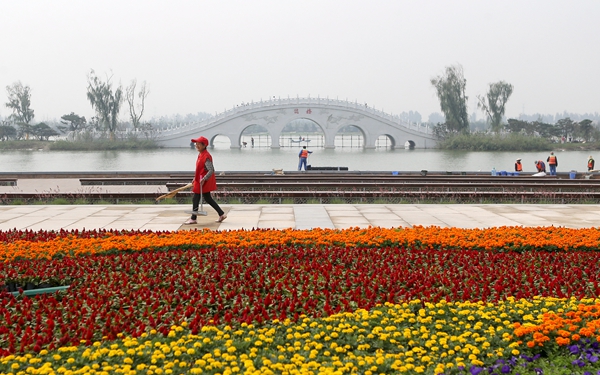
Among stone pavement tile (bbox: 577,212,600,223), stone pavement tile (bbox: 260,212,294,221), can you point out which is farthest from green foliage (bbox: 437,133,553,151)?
stone pavement tile (bbox: 260,212,294,221)

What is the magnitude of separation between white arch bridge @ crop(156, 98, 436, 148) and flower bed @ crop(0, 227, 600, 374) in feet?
204

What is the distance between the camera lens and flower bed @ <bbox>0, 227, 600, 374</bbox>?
425cm

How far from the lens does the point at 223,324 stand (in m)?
4.90

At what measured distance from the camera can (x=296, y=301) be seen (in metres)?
5.39

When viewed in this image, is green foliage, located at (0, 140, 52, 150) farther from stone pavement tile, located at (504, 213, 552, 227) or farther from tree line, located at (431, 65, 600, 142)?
stone pavement tile, located at (504, 213, 552, 227)

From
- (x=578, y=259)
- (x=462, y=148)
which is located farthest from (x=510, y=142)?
(x=578, y=259)

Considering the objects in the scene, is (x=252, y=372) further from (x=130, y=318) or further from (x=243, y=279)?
(x=243, y=279)

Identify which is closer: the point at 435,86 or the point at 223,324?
the point at 223,324

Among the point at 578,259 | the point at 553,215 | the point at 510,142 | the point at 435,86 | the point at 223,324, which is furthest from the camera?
the point at 435,86

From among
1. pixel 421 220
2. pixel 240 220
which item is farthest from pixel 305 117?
pixel 240 220

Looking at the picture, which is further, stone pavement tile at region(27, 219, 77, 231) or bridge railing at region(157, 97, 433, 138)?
bridge railing at region(157, 97, 433, 138)

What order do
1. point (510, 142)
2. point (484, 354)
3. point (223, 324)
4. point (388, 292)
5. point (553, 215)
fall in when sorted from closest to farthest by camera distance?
1. point (484, 354)
2. point (223, 324)
3. point (388, 292)
4. point (553, 215)
5. point (510, 142)

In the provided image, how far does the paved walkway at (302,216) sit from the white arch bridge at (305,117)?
5741 cm

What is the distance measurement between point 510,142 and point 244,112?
30.6 meters
